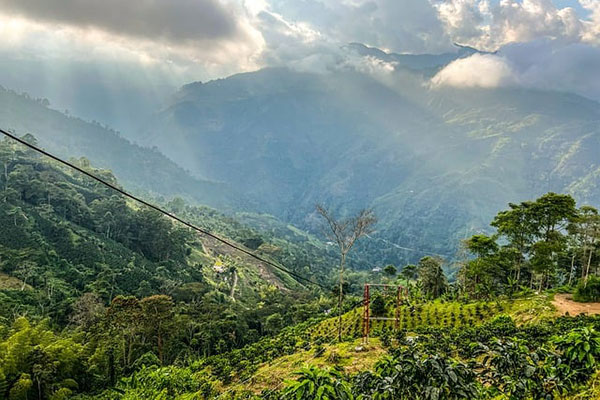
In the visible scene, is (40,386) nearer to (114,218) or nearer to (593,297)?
(593,297)

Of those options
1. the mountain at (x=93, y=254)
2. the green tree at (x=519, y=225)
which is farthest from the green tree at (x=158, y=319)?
the green tree at (x=519, y=225)

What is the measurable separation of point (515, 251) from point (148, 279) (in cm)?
4425

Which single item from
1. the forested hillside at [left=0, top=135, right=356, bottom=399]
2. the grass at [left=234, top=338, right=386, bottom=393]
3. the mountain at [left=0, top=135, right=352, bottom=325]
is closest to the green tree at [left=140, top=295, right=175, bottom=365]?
the forested hillside at [left=0, top=135, right=356, bottom=399]

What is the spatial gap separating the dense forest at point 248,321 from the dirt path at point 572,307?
2.28 ft

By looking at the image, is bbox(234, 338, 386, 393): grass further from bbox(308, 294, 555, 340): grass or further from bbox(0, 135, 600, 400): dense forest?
bbox(308, 294, 555, 340): grass

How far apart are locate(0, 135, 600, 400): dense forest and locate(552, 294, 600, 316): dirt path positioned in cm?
69

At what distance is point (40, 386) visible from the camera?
18.2 meters

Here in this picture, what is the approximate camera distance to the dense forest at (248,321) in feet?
16.3

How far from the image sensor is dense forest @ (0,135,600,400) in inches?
195

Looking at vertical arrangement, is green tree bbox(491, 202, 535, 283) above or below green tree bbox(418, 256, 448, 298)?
above

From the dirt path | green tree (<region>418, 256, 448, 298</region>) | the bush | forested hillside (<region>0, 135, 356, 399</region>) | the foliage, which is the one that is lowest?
forested hillside (<region>0, 135, 356, 399</region>)

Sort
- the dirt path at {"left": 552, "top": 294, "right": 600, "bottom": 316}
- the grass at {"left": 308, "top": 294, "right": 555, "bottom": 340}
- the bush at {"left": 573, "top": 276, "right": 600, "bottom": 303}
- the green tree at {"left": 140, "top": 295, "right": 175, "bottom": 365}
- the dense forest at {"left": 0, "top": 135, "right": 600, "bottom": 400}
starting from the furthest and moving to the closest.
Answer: the green tree at {"left": 140, "top": 295, "right": 175, "bottom": 365} → the bush at {"left": 573, "top": 276, "right": 600, "bottom": 303} → the grass at {"left": 308, "top": 294, "right": 555, "bottom": 340} → the dirt path at {"left": 552, "top": 294, "right": 600, "bottom": 316} → the dense forest at {"left": 0, "top": 135, "right": 600, "bottom": 400}

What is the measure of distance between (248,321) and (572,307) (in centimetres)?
3057

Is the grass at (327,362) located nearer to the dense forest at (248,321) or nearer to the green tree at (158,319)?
the dense forest at (248,321)
